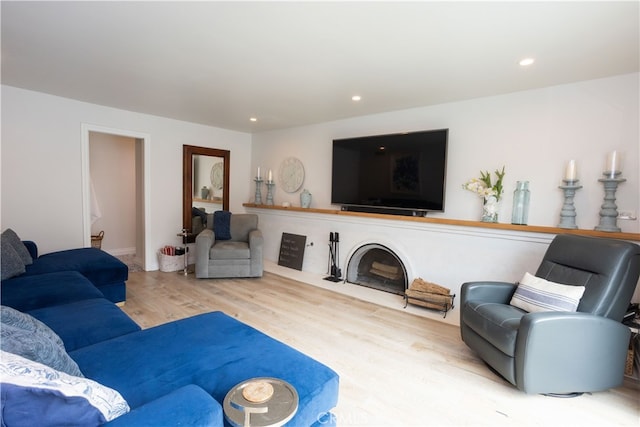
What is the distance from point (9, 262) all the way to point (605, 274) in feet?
14.9

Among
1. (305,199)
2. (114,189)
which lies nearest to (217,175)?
(305,199)

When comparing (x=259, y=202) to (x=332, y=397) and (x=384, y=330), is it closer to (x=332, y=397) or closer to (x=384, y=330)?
(x=384, y=330)

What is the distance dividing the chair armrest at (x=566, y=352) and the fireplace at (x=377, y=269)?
2018 millimetres

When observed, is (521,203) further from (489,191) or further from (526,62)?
(526,62)

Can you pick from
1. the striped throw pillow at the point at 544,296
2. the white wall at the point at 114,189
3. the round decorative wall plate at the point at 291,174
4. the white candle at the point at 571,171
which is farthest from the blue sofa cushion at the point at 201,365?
the white wall at the point at 114,189

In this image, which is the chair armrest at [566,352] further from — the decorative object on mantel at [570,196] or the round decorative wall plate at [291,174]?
the round decorative wall plate at [291,174]

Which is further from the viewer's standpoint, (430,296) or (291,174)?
(291,174)

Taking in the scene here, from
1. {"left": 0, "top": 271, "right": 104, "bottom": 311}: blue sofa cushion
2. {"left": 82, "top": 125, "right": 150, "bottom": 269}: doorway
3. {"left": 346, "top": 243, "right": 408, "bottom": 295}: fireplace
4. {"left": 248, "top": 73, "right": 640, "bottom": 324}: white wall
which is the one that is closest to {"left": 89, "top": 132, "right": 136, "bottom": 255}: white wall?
{"left": 82, "top": 125, "right": 150, "bottom": 269}: doorway

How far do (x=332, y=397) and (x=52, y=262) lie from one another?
128 inches

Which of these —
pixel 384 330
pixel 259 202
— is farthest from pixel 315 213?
pixel 384 330

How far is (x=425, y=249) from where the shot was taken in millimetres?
3619

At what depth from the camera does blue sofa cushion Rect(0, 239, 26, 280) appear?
8.43ft

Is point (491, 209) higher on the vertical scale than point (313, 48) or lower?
lower

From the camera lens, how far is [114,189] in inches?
224
